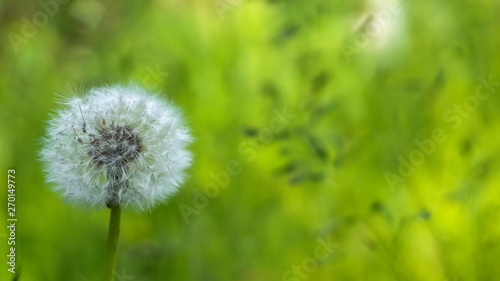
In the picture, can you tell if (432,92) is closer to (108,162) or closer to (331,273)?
(331,273)

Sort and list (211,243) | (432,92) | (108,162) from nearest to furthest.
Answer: (108,162) < (211,243) < (432,92)

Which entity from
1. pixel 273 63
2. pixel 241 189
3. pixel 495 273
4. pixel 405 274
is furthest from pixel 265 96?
pixel 495 273
